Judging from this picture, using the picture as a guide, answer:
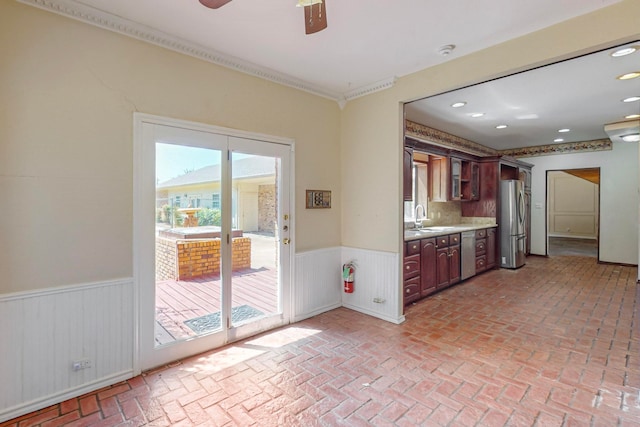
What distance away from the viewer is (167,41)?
252 centimetres

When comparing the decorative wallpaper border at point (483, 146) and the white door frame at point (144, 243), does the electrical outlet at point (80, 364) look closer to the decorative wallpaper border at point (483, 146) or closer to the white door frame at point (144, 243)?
the white door frame at point (144, 243)

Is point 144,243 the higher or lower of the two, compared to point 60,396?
higher

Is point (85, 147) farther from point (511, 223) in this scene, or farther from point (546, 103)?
point (511, 223)

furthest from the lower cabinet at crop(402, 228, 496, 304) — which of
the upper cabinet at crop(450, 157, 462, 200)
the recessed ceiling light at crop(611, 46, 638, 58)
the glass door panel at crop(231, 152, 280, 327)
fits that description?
the recessed ceiling light at crop(611, 46, 638, 58)

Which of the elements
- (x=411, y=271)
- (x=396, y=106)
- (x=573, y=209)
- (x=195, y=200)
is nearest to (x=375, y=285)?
(x=411, y=271)

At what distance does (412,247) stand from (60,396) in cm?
361

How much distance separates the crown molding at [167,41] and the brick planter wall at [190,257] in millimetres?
1585

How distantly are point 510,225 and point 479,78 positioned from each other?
431cm

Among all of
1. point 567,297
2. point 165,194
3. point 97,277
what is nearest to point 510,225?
point 567,297

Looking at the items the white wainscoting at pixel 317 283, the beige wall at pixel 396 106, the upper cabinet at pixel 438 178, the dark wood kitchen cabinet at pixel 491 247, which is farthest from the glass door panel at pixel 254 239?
the dark wood kitchen cabinet at pixel 491 247

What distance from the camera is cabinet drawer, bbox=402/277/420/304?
396 cm

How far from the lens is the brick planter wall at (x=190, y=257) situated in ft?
8.43

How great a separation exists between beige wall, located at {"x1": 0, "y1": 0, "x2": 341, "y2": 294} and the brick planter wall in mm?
239

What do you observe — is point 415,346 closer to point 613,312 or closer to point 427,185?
point 613,312
